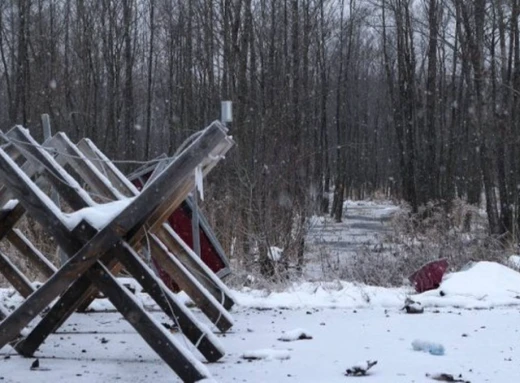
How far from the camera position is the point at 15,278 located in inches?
241

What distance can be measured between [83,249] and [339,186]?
29.6 meters

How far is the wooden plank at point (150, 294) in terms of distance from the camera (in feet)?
14.1

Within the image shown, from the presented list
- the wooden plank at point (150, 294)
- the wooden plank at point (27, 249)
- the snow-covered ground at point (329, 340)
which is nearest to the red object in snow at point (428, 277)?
the snow-covered ground at point (329, 340)

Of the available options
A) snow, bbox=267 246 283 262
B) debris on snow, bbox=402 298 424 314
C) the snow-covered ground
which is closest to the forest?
snow, bbox=267 246 283 262

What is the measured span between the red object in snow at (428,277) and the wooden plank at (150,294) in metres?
4.46

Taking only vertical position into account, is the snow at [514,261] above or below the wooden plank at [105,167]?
below

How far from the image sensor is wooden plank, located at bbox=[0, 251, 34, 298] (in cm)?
606

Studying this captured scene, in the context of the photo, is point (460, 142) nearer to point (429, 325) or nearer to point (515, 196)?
point (515, 196)

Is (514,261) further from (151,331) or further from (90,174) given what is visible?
(151,331)

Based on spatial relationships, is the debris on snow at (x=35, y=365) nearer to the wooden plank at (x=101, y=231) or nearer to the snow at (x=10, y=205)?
the wooden plank at (x=101, y=231)

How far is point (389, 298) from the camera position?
25.1 feet

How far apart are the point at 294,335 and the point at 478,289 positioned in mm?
3089

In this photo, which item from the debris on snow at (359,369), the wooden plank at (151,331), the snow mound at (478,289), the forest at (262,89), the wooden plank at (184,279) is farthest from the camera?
the forest at (262,89)

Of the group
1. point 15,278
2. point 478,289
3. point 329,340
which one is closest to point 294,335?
point 329,340
